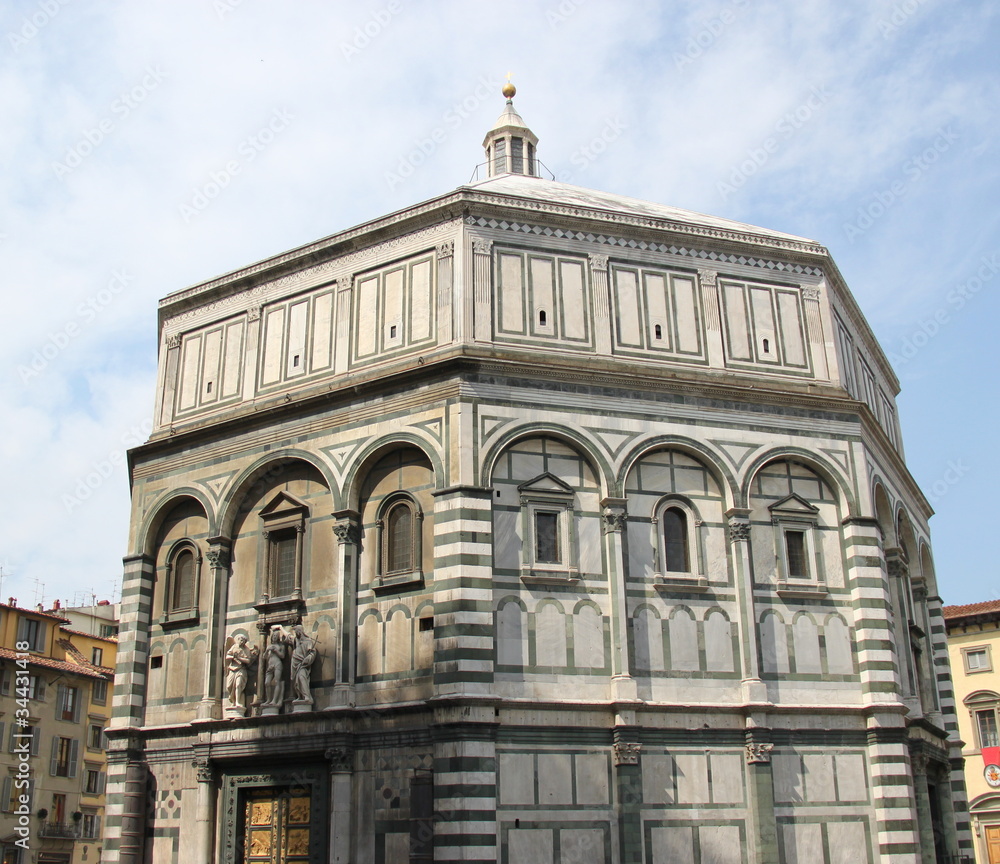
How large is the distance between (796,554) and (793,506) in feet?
2.89

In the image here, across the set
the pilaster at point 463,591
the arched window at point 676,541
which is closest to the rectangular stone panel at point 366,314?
the pilaster at point 463,591

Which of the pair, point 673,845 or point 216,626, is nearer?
point 673,845

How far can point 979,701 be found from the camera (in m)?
39.1

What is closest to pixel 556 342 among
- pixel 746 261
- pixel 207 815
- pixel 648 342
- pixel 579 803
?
pixel 648 342

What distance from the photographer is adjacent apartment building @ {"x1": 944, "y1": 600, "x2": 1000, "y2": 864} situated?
37125 mm

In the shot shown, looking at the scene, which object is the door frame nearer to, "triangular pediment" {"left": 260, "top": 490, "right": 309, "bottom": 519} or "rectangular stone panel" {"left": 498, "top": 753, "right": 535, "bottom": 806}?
"rectangular stone panel" {"left": 498, "top": 753, "right": 535, "bottom": 806}

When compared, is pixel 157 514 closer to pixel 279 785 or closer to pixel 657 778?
pixel 279 785

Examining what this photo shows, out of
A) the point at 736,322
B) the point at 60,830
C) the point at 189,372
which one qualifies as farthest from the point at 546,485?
the point at 60,830

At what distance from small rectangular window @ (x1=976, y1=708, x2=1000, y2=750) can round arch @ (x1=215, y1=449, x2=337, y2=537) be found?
2967 cm

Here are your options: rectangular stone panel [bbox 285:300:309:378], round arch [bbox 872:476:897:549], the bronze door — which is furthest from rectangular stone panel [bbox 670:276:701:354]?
the bronze door

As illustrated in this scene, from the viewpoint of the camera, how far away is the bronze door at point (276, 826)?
18266mm

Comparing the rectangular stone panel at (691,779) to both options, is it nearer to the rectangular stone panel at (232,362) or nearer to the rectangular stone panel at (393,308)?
the rectangular stone panel at (393,308)

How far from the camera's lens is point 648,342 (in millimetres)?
20859

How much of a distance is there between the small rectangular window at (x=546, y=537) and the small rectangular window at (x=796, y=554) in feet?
14.4
